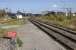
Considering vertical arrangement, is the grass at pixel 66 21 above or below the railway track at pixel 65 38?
below

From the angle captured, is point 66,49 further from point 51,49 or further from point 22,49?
point 22,49

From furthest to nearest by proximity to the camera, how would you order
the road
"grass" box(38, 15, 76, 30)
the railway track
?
"grass" box(38, 15, 76, 30) < the railway track < the road

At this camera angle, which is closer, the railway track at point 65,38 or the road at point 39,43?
the road at point 39,43

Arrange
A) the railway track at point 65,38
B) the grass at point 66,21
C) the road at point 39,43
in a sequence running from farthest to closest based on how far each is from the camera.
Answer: the grass at point 66,21 < the railway track at point 65,38 < the road at point 39,43

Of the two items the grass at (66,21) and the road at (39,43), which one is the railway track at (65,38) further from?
the grass at (66,21)

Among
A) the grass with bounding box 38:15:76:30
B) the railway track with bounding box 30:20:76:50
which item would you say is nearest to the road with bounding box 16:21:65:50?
the railway track with bounding box 30:20:76:50

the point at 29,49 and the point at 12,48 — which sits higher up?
the point at 12,48

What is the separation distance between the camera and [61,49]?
51.0 ft

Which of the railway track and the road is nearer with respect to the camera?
the road

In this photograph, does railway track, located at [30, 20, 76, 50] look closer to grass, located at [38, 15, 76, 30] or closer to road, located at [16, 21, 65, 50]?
road, located at [16, 21, 65, 50]

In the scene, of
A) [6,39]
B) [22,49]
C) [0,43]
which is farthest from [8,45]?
[22,49]

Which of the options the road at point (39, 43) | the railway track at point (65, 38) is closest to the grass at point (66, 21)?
the railway track at point (65, 38)

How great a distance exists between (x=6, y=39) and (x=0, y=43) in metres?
1.87

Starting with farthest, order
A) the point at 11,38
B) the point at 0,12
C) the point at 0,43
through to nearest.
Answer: the point at 0,12 → the point at 0,43 → the point at 11,38
